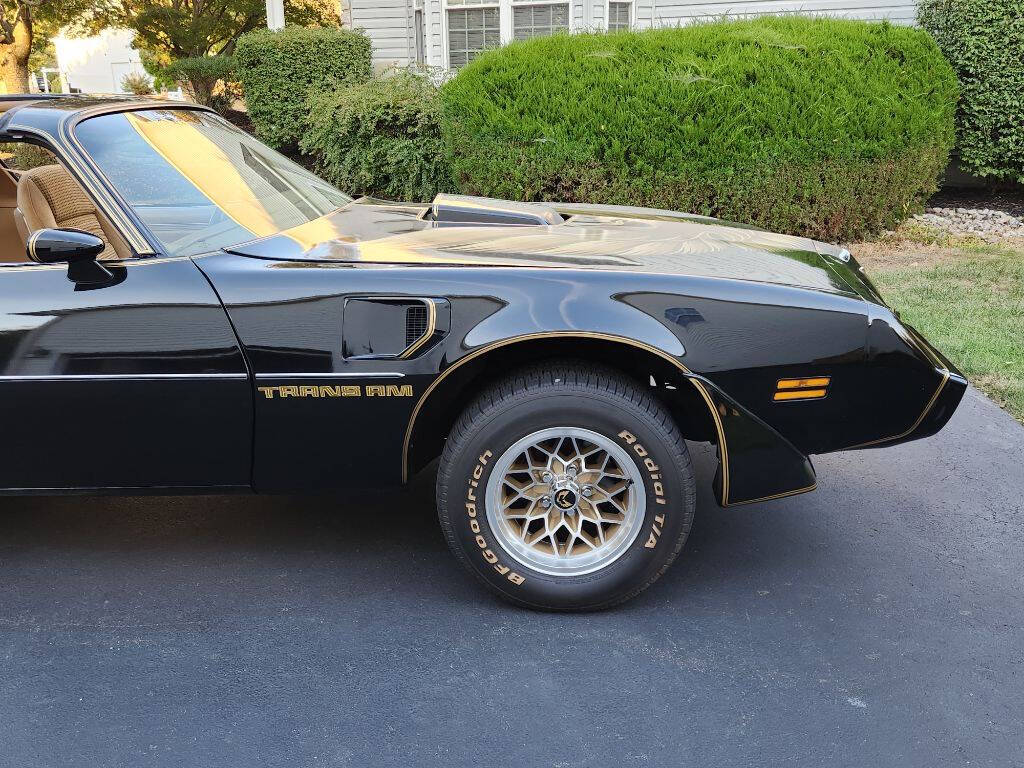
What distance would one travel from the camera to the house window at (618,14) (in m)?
13.2

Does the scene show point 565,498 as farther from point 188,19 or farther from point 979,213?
point 188,19

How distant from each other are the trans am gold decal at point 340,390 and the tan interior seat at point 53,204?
96 centimetres

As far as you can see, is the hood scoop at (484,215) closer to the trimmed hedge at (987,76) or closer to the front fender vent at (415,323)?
the front fender vent at (415,323)

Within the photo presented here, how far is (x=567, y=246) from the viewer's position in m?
3.19

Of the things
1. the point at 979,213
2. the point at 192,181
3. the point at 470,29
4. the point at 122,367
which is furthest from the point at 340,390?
the point at 470,29

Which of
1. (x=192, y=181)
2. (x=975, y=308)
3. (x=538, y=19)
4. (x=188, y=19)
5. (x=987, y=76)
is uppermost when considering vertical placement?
(x=188, y=19)

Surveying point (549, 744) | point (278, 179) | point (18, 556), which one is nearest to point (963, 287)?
point (278, 179)

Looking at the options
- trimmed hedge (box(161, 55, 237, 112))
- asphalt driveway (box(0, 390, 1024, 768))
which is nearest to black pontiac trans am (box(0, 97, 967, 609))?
asphalt driveway (box(0, 390, 1024, 768))

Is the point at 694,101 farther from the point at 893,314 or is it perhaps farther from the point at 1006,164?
the point at 893,314

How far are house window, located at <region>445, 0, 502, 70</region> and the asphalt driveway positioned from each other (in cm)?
1104

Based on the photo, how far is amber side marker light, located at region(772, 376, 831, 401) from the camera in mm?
2877

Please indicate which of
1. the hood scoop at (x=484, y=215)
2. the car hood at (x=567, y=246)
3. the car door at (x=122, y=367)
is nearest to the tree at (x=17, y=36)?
the hood scoop at (x=484, y=215)

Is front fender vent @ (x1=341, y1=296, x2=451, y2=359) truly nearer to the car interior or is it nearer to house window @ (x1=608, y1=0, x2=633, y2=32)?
the car interior

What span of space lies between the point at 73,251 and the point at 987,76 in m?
9.94
